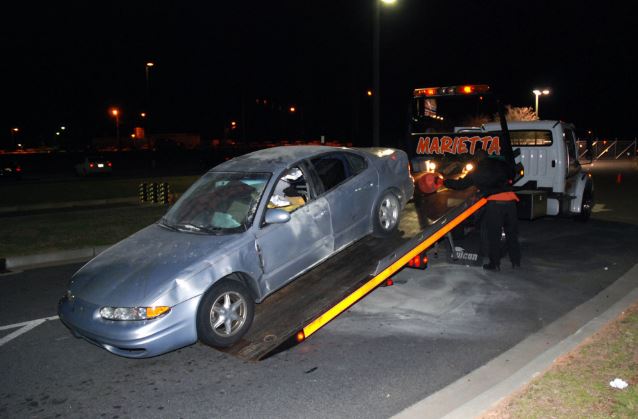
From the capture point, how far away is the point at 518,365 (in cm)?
466

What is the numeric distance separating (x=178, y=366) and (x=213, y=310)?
0.65m

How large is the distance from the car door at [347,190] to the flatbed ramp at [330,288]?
0.71ft

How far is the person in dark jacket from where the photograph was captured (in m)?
7.61

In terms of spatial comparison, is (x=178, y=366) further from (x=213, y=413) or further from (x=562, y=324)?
(x=562, y=324)

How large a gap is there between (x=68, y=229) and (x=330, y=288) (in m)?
8.40

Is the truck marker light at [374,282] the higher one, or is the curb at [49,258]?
the truck marker light at [374,282]

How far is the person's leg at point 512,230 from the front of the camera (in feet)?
25.6

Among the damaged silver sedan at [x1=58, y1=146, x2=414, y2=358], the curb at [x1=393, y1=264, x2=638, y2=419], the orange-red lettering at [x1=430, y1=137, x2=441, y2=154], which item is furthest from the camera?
the orange-red lettering at [x1=430, y1=137, x2=441, y2=154]

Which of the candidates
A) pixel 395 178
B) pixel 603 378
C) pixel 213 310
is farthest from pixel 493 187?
pixel 213 310

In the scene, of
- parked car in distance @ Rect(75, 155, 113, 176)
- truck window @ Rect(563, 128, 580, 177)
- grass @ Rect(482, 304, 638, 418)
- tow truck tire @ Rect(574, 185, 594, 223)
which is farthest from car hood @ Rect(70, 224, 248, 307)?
parked car in distance @ Rect(75, 155, 113, 176)

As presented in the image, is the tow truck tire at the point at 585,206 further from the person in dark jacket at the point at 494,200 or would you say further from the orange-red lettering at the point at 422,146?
the person in dark jacket at the point at 494,200

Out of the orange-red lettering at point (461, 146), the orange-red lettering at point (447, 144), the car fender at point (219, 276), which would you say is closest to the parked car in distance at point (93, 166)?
the orange-red lettering at point (447, 144)

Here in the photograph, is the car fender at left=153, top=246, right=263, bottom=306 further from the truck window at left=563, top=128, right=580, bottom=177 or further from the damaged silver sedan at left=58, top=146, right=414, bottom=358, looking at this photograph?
the truck window at left=563, top=128, right=580, bottom=177

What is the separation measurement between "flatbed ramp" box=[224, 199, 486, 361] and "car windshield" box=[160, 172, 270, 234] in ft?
2.93
